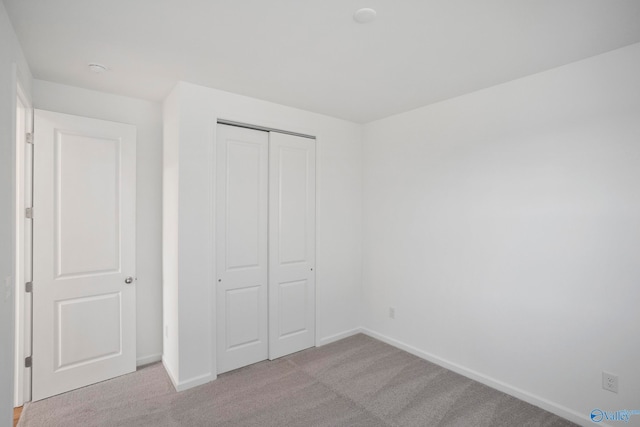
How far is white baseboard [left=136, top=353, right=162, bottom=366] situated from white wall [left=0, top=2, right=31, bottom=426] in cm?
134

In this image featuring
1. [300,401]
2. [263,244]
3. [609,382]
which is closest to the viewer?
[609,382]

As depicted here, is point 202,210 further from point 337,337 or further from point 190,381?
point 337,337

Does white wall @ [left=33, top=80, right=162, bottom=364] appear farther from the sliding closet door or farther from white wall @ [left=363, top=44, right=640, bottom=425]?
white wall @ [left=363, top=44, right=640, bottom=425]

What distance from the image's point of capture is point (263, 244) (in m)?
3.23

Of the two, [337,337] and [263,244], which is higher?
[263,244]

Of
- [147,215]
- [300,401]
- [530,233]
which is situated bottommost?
[300,401]

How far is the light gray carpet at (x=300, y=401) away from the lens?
2289 mm

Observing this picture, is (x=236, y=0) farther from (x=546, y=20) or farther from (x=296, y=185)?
(x=296, y=185)

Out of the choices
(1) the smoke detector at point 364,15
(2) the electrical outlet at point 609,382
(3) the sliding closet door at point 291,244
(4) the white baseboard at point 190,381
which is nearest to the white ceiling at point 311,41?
(1) the smoke detector at point 364,15

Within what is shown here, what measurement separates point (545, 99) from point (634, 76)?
A: 0.49 meters

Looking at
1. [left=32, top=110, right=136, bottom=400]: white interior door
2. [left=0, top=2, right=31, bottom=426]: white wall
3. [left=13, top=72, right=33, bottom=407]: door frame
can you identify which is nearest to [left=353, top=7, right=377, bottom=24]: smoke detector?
[left=0, top=2, right=31, bottom=426]: white wall

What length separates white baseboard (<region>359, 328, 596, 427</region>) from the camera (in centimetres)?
229

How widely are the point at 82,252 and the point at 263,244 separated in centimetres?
153

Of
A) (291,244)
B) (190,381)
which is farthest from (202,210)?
(190,381)
